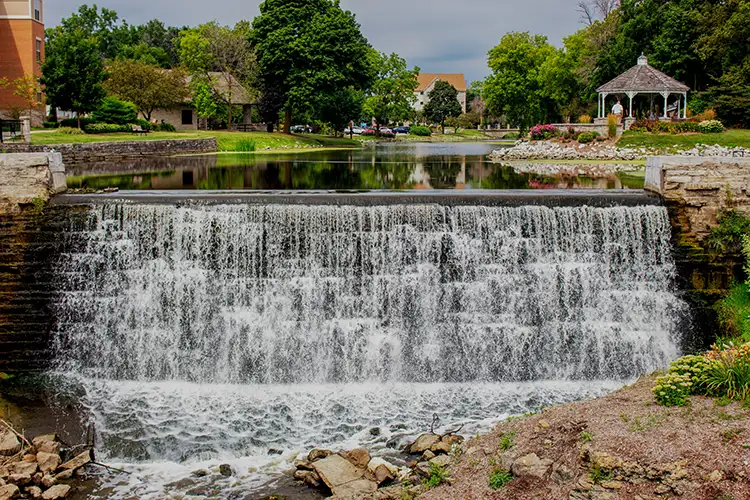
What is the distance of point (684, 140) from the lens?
37.2 m

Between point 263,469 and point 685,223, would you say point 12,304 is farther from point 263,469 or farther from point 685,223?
point 685,223

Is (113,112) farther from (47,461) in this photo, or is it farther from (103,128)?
(47,461)

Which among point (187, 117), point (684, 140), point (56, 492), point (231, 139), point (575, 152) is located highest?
point (187, 117)

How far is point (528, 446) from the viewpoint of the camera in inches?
341

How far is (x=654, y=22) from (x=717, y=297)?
4302cm

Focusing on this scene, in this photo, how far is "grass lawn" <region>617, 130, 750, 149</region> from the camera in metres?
36.2

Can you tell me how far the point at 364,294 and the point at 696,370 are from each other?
686cm

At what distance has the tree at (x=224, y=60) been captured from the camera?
56.5 m

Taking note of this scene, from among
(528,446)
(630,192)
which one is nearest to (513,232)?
(630,192)

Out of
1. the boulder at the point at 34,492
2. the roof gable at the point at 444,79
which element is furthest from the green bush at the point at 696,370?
the roof gable at the point at 444,79

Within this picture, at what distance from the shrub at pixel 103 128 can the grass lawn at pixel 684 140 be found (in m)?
28.5

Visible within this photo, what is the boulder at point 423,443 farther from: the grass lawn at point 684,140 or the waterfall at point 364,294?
the grass lawn at point 684,140

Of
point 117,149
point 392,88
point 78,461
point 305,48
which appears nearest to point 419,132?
point 392,88

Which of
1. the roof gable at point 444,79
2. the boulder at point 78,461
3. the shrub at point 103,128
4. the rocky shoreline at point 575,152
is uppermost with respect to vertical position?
the roof gable at point 444,79
